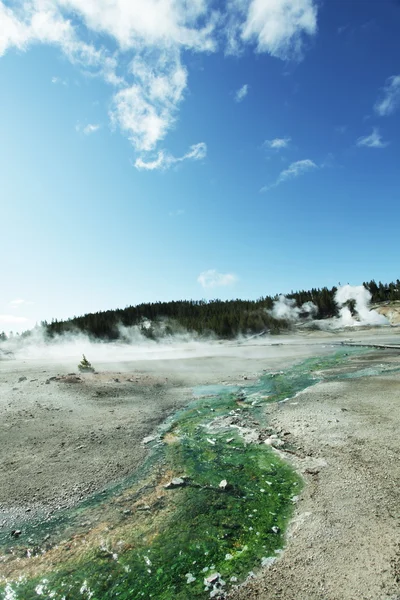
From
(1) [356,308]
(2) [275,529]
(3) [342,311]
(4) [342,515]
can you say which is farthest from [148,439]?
(3) [342,311]

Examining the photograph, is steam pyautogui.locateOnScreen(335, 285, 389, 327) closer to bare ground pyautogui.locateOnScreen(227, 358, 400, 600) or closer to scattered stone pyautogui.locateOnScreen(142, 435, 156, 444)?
bare ground pyautogui.locateOnScreen(227, 358, 400, 600)

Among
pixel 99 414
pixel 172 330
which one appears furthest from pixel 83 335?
pixel 99 414

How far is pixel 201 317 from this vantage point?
105875mm

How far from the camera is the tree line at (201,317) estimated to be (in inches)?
3548

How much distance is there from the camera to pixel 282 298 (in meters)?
114

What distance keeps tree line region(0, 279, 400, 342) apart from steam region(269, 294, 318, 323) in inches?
64.7

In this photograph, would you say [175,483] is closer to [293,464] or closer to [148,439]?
[293,464]

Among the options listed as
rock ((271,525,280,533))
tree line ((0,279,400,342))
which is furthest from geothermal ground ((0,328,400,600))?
tree line ((0,279,400,342))

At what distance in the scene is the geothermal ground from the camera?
5410mm

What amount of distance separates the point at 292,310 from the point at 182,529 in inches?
4051

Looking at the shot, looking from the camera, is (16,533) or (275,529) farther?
(16,533)

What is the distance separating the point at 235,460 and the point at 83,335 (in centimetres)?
10696

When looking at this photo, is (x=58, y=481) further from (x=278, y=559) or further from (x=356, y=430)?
(x=356, y=430)

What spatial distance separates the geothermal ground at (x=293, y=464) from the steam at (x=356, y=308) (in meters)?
61.4
